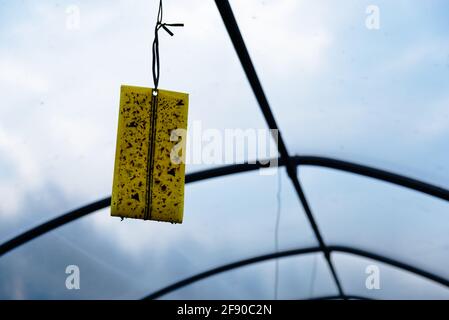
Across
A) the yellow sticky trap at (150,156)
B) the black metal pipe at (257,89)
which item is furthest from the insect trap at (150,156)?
the black metal pipe at (257,89)

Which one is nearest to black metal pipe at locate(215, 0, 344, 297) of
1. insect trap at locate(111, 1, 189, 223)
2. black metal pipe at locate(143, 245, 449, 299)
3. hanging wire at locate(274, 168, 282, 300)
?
hanging wire at locate(274, 168, 282, 300)

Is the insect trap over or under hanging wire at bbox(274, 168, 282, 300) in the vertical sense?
over

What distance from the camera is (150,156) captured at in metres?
2.67

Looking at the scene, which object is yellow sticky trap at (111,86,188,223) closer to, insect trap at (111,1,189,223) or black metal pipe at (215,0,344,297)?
insect trap at (111,1,189,223)

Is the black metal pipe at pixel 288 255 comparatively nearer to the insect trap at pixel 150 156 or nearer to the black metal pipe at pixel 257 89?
the black metal pipe at pixel 257 89

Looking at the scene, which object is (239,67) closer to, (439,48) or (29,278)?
(439,48)

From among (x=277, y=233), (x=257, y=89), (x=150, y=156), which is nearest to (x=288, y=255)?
(x=277, y=233)

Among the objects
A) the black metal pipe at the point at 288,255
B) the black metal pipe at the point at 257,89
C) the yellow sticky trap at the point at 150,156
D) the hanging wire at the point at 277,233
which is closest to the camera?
the yellow sticky trap at the point at 150,156

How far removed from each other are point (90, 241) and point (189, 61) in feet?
10.3

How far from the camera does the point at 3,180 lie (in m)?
5.35

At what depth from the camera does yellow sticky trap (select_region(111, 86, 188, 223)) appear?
2582mm

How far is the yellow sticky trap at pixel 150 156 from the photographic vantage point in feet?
8.47

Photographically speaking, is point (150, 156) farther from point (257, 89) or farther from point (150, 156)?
point (257, 89)
